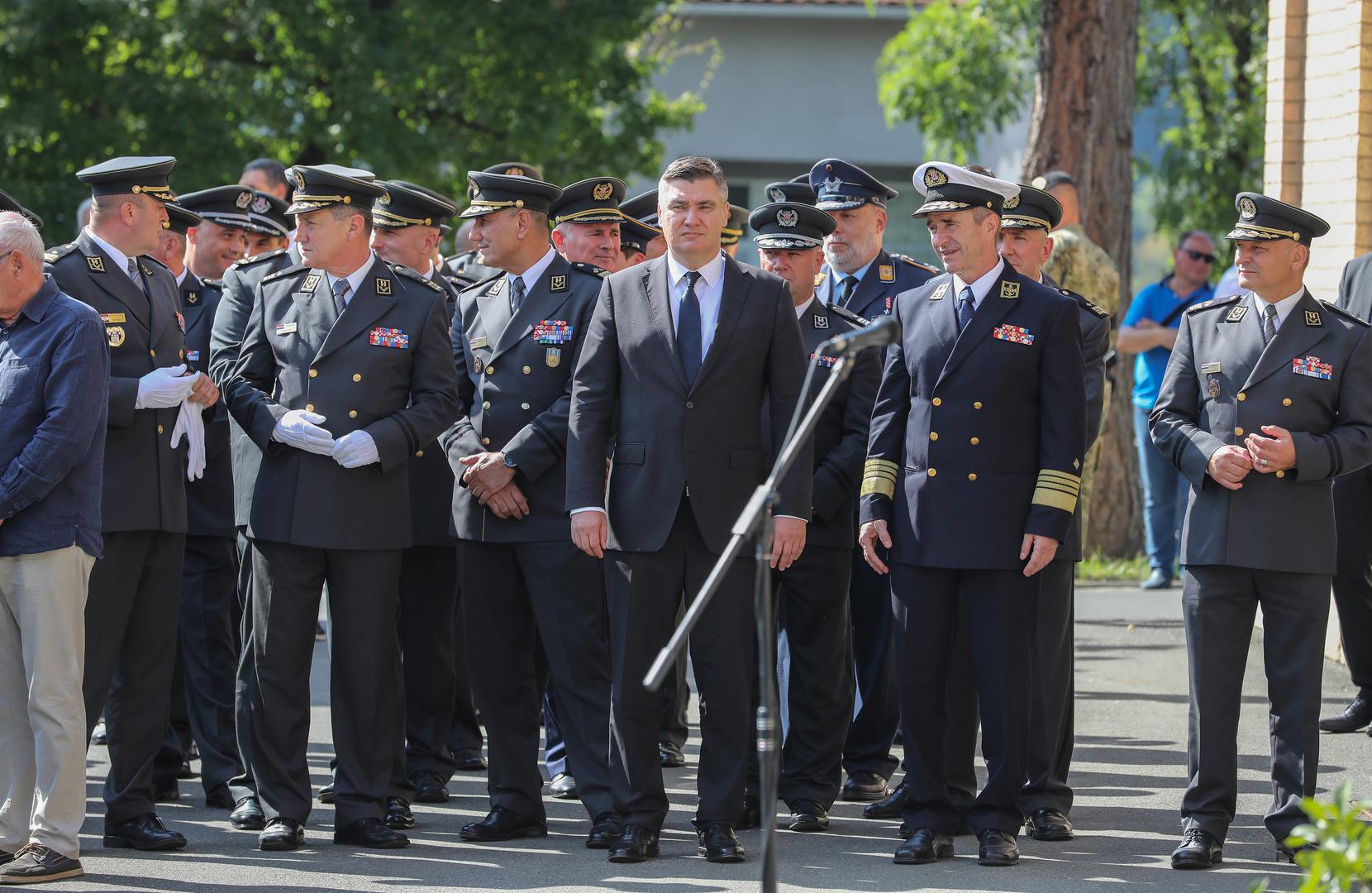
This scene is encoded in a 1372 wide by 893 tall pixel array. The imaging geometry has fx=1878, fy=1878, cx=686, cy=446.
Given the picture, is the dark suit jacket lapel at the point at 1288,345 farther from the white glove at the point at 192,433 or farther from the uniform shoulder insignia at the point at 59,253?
the uniform shoulder insignia at the point at 59,253

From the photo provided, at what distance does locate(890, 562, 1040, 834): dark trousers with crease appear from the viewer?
6641 mm

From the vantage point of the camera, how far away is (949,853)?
6781mm

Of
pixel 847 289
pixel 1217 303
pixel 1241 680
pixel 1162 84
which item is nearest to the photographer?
pixel 1241 680

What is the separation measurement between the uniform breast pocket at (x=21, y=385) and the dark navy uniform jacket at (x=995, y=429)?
120 inches

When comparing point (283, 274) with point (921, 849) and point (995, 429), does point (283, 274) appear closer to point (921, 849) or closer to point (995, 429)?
point (995, 429)

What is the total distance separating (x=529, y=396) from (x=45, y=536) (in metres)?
1.88

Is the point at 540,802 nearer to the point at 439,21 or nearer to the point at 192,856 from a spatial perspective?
the point at 192,856

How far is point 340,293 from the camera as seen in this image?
279 inches

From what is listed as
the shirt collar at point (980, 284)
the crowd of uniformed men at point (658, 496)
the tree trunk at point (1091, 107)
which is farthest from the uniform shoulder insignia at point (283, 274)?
the tree trunk at point (1091, 107)

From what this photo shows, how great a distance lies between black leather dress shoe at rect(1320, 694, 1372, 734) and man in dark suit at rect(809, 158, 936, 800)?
7.50 ft

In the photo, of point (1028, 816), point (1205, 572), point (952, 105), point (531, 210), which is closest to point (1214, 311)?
point (1205, 572)

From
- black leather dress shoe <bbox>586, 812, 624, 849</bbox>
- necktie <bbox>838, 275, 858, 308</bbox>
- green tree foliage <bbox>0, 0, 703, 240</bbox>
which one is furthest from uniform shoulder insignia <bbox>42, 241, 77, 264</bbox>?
green tree foliage <bbox>0, 0, 703, 240</bbox>

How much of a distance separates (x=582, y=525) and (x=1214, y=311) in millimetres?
2445

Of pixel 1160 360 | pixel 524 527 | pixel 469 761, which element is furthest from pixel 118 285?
pixel 1160 360
